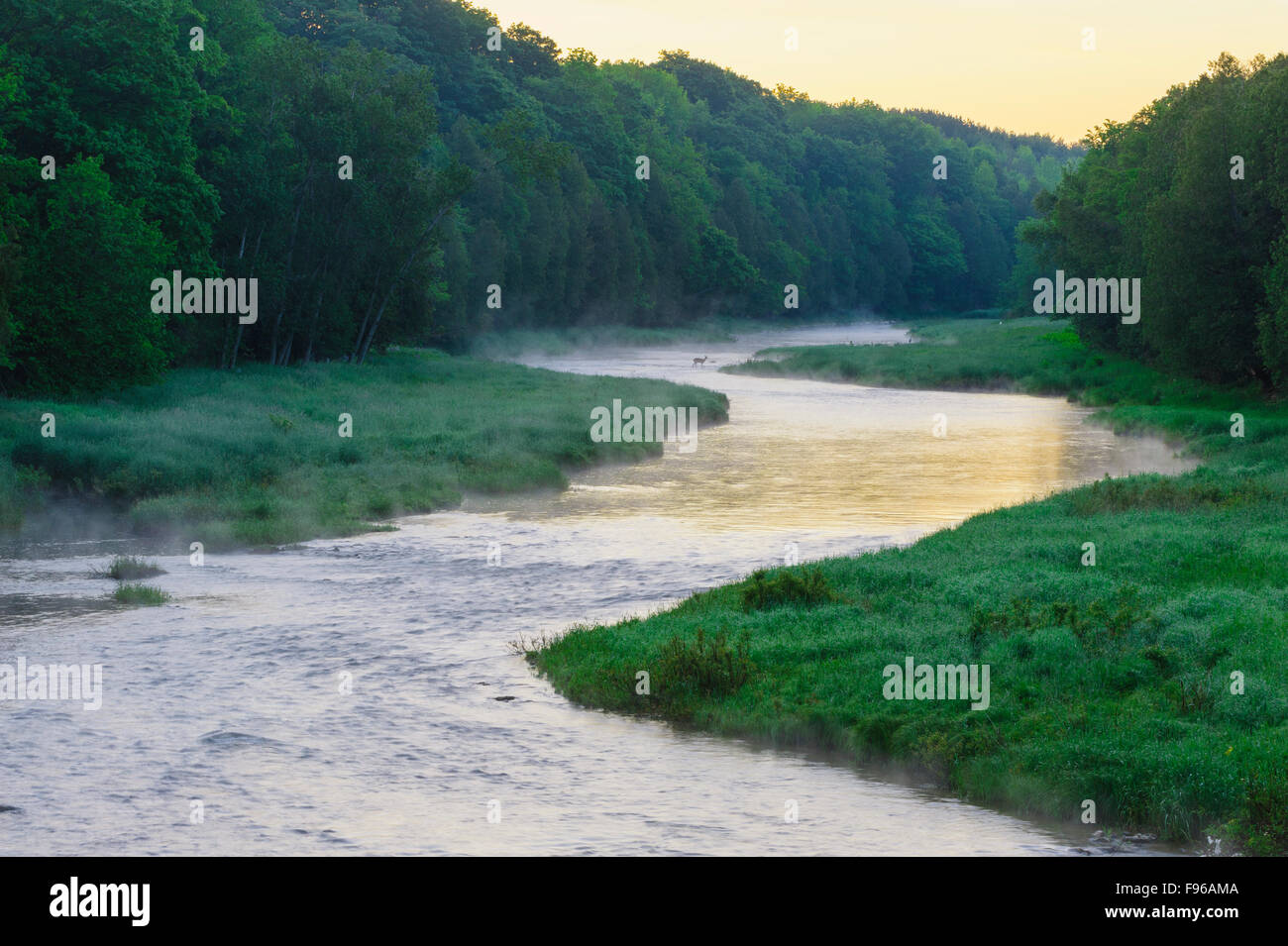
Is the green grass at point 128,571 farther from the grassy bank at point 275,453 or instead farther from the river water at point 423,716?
the grassy bank at point 275,453

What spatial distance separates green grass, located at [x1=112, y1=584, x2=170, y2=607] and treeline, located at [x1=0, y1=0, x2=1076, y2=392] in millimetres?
12448

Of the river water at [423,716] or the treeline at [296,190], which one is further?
the treeline at [296,190]

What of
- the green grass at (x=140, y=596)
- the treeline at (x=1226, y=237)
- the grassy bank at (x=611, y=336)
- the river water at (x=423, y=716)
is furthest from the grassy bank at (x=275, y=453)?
the grassy bank at (x=611, y=336)

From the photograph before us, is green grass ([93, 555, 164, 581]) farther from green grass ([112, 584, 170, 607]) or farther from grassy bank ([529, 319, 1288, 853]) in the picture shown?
grassy bank ([529, 319, 1288, 853])

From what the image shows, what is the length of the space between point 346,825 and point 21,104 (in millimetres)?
31584

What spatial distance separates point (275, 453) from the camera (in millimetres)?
33188

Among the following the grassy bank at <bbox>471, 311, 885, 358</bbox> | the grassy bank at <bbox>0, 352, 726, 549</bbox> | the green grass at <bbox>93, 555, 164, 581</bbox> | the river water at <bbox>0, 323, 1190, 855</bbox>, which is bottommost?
the river water at <bbox>0, 323, 1190, 855</bbox>

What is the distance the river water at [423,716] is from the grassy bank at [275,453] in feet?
5.56

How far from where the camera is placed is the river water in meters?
12.2

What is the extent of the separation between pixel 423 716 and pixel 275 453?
1888 centimetres

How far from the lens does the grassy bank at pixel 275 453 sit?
91.1 ft

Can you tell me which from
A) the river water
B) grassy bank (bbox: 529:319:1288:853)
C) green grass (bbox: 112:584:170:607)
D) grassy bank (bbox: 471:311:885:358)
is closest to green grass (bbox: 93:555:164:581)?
the river water

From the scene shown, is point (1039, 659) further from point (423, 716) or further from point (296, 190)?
point (296, 190)

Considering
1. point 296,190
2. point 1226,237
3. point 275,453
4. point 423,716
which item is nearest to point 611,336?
point 296,190
